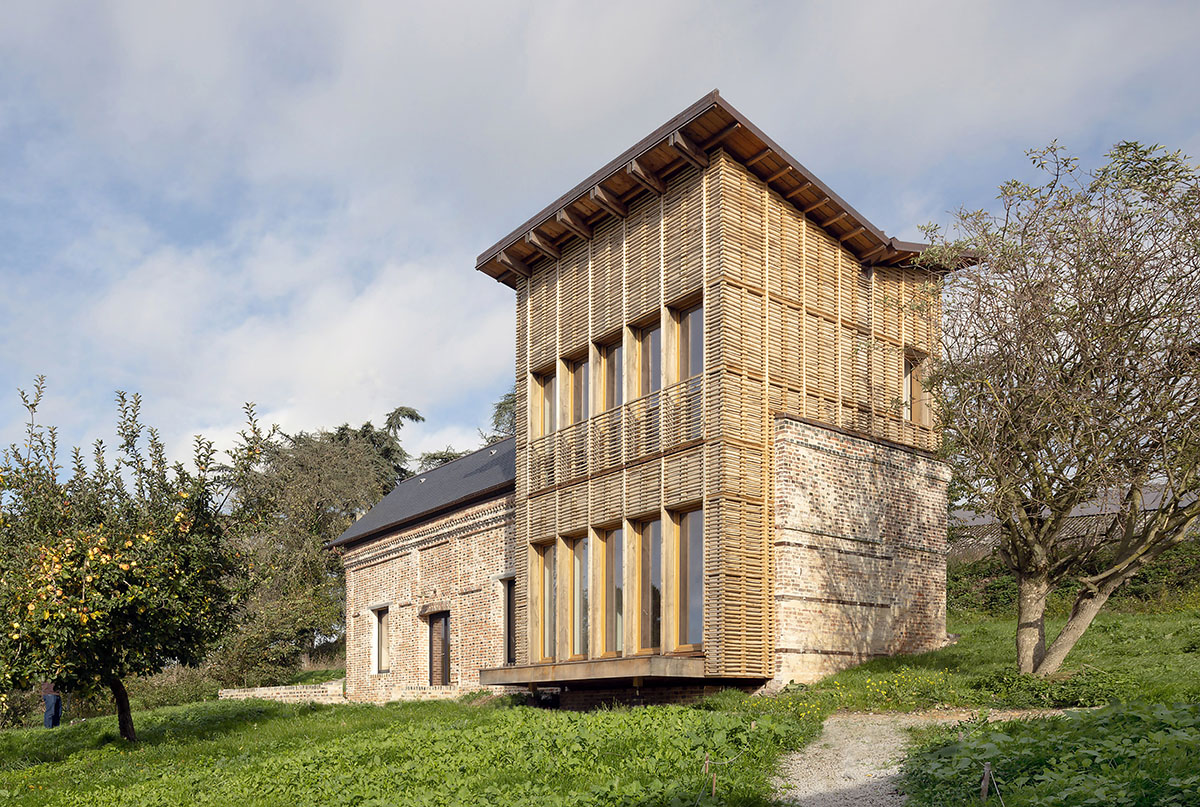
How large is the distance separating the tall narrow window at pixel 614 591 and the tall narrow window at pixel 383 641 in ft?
36.7

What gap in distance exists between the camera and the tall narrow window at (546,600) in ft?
65.3

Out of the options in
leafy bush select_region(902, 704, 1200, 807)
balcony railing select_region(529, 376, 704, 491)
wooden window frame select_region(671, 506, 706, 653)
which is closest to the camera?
leafy bush select_region(902, 704, 1200, 807)

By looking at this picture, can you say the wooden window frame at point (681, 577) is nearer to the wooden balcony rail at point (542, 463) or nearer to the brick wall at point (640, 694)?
the brick wall at point (640, 694)

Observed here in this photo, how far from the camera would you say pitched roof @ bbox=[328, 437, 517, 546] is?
2453 centimetres

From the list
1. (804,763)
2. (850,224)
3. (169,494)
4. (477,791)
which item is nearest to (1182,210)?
(850,224)

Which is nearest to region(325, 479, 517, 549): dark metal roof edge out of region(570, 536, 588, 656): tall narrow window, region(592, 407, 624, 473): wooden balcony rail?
region(570, 536, 588, 656): tall narrow window

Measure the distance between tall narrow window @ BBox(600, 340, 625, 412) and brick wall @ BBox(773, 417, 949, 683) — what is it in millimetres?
3184

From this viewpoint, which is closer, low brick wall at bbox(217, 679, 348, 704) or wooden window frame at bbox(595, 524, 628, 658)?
wooden window frame at bbox(595, 524, 628, 658)

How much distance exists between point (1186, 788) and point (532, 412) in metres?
15.0

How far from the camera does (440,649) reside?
84.4ft

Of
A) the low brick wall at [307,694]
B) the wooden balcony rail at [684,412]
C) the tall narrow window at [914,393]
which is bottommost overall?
the low brick wall at [307,694]

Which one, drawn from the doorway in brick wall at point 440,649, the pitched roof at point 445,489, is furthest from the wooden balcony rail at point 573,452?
the doorway in brick wall at point 440,649

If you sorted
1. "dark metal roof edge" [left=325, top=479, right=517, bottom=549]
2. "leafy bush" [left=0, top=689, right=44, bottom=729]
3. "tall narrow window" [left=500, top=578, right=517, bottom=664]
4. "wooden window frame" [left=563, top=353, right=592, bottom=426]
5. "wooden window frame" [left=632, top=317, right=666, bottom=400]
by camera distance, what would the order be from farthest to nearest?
"leafy bush" [left=0, top=689, right=44, bottom=729], "dark metal roof edge" [left=325, top=479, right=517, bottom=549], "tall narrow window" [left=500, top=578, right=517, bottom=664], "wooden window frame" [left=563, top=353, right=592, bottom=426], "wooden window frame" [left=632, top=317, right=666, bottom=400]

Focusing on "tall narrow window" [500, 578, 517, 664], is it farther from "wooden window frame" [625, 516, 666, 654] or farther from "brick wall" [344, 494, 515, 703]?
"wooden window frame" [625, 516, 666, 654]
